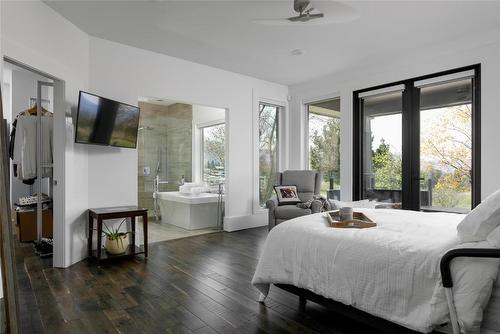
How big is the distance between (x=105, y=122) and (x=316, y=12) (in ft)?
8.42

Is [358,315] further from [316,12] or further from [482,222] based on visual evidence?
[316,12]

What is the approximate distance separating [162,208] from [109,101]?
2784 mm

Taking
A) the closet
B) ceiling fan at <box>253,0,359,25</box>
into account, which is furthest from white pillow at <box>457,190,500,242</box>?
the closet

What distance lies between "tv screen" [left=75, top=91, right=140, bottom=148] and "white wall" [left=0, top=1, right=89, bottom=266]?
20 centimetres

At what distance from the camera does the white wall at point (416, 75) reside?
356 cm

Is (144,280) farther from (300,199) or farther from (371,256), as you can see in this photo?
(300,199)

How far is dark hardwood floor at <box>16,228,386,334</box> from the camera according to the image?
2.03 meters

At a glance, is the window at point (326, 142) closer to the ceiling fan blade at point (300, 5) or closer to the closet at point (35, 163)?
the ceiling fan blade at point (300, 5)

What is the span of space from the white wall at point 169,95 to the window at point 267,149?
1.05ft

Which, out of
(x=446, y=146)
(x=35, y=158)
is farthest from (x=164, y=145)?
(x=446, y=146)

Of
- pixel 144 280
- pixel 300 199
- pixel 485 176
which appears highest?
pixel 485 176

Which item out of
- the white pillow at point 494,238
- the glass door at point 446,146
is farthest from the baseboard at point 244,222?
the white pillow at point 494,238

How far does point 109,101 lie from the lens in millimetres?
3541

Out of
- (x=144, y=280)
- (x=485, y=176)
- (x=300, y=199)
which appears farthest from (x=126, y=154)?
(x=485, y=176)
